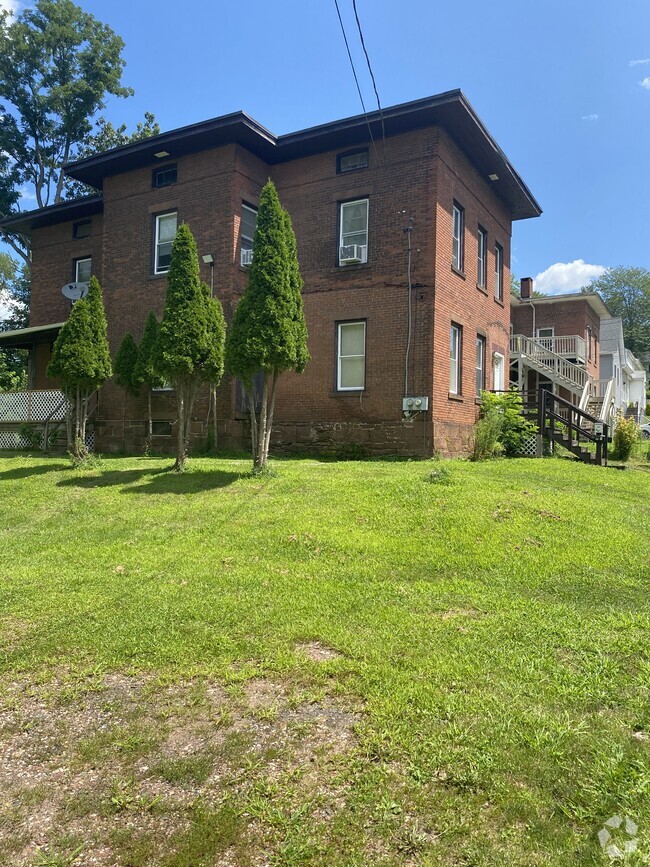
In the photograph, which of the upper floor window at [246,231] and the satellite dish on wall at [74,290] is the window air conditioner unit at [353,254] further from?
the satellite dish on wall at [74,290]

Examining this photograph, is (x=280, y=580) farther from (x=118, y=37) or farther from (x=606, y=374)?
(x=606, y=374)

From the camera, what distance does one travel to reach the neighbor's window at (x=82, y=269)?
19266mm

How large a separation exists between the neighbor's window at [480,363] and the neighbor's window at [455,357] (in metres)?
1.55

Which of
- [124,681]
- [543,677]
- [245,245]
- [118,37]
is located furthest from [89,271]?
[543,677]

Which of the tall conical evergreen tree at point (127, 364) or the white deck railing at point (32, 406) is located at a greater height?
the tall conical evergreen tree at point (127, 364)

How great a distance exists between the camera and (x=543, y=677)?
346cm

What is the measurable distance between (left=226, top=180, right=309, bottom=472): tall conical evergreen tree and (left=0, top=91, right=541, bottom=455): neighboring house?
4287 millimetres

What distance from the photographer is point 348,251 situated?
14312 millimetres

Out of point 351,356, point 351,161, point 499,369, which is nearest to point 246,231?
point 351,161

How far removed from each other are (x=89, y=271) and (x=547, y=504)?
16.9m

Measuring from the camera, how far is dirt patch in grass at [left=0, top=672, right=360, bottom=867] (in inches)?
90.6

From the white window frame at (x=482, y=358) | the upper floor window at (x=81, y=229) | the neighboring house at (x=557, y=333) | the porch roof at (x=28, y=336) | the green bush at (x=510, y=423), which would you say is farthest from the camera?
the neighboring house at (x=557, y=333)

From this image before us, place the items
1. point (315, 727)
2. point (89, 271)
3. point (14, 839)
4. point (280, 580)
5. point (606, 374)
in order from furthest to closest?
point (606, 374), point (89, 271), point (280, 580), point (315, 727), point (14, 839)

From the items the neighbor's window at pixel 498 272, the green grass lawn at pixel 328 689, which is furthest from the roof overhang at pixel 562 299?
the green grass lawn at pixel 328 689
